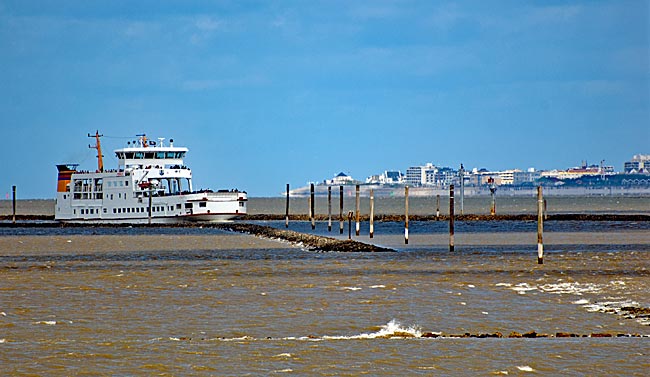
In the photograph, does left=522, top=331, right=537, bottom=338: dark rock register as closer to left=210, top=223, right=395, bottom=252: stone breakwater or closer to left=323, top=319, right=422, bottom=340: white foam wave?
left=323, top=319, right=422, bottom=340: white foam wave

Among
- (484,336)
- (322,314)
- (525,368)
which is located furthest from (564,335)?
(322,314)

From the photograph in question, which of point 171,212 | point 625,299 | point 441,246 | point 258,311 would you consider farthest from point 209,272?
point 171,212

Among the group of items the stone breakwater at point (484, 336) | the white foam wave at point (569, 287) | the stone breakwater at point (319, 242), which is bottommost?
the stone breakwater at point (484, 336)

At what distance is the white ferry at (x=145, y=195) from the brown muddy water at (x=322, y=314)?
145 ft

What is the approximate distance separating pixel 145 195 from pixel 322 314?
2568 inches

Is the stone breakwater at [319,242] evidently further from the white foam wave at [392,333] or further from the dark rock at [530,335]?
the dark rock at [530,335]

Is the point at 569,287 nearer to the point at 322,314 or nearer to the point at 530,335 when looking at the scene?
the point at 322,314

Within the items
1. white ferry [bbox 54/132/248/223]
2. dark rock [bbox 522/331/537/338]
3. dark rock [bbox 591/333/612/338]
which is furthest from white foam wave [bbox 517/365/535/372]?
white ferry [bbox 54/132/248/223]

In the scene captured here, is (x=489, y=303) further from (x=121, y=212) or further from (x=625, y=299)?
(x=121, y=212)

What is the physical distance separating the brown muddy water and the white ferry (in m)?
44.2

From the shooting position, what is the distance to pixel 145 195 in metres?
83.9

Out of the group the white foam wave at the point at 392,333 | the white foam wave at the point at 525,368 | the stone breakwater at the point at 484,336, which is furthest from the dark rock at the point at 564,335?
the white foam wave at the point at 525,368

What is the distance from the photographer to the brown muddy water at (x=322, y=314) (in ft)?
49.2

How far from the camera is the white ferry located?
82.4 meters
